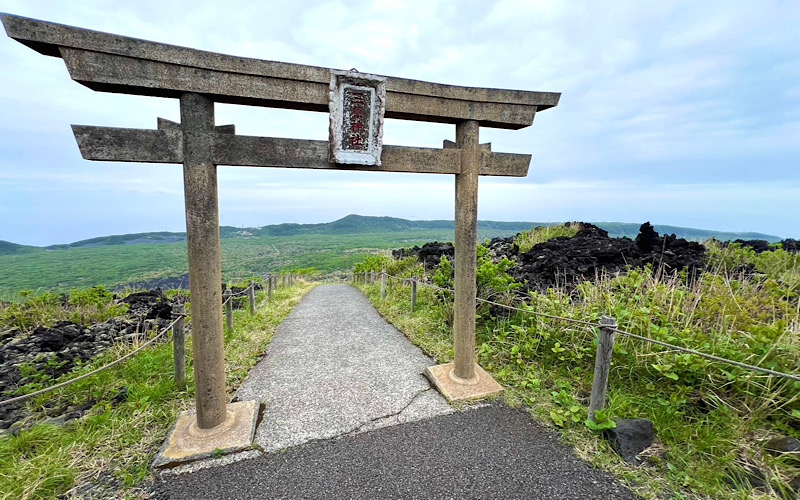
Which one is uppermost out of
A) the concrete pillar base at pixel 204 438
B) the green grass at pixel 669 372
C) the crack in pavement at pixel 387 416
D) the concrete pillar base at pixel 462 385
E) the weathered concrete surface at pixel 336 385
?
the green grass at pixel 669 372

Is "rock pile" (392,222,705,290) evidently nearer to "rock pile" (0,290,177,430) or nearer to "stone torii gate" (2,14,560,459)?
"stone torii gate" (2,14,560,459)

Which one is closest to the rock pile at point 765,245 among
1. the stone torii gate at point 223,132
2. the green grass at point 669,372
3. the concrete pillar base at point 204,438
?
the green grass at point 669,372

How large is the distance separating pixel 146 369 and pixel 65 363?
85.9 inches

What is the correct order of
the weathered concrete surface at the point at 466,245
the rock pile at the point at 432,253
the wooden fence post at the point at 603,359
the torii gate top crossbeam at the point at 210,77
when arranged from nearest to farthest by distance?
the torii gate top crossbeam at the point at 210,77 < the wooden fence post at the point at 603,359 < the weathered concrete surface at the point at 466,245 < the rock pile at the point at 432,253

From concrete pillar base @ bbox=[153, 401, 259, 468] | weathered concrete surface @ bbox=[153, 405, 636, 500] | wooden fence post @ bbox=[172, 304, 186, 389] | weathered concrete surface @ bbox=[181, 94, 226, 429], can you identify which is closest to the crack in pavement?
weathered concrete surface @ bbox=[153, 405, 636, 500]

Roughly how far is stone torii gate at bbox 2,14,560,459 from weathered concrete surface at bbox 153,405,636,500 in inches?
21.0

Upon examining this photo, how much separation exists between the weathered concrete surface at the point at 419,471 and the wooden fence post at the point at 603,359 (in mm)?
613

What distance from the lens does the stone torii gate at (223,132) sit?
8.87 ft

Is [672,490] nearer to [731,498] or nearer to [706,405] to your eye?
[731,498]

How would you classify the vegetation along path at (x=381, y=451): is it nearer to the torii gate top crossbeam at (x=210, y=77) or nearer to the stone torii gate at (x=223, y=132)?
the stone torii gate at (x=223, y=132)

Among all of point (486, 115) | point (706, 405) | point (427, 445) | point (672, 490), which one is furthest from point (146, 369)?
point (706, 405)

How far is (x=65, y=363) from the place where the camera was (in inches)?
209

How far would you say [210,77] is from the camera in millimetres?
2955

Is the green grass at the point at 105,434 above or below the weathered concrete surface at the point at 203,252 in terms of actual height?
below
